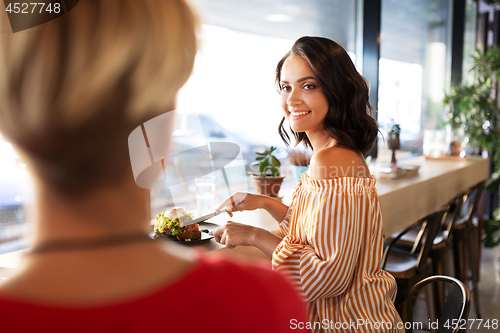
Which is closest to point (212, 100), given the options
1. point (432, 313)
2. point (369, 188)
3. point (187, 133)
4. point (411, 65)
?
point (369, 188)

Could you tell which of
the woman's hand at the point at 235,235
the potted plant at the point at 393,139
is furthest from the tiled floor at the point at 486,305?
the woman's hand at the point at 235,235

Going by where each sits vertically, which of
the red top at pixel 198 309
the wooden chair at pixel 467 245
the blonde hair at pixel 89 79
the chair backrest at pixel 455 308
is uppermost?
the blonde hair at pixel 89 79

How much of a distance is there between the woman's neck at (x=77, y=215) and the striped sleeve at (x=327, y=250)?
72 cm

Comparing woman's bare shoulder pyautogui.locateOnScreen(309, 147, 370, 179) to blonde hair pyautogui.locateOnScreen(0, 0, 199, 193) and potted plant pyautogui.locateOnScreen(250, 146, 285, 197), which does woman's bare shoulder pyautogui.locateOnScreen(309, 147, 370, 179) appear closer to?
potted plant pyautogui.locateOnScreen(250, 146, 285, 197)

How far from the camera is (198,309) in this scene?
351mm

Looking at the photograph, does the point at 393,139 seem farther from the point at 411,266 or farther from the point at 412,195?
the point at 411,266

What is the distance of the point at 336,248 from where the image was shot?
3.27 ft

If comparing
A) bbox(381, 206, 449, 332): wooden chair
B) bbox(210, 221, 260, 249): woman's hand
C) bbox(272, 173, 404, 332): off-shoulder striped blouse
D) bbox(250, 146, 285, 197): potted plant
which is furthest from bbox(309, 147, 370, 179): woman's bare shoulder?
bbox(381, 206, 449, 332): wooden chair

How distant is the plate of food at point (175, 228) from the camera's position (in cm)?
118

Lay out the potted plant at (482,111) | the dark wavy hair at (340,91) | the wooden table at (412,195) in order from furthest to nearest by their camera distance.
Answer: the potted plant at (482,111)
the wooden table at (412,195)
the dark wavy hair at (340,91)

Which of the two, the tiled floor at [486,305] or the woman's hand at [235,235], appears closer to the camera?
the woman's hand at [235,235]

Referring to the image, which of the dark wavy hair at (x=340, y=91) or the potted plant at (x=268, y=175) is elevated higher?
the dark wavy hair at (x=340, y=91)

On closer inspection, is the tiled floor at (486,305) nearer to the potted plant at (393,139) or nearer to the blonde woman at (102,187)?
the potted plant at (393,139)

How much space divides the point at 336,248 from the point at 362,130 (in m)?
0.39
